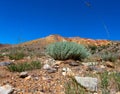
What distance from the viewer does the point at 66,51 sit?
26.2ft

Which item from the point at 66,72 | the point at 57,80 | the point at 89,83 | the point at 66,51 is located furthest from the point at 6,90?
the point at 66,51

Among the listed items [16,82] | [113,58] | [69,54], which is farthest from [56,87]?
[113,58]

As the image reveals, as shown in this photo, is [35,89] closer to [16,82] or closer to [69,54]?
[16,82]

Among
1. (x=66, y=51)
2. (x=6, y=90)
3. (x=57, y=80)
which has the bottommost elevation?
(x=6, y=90)

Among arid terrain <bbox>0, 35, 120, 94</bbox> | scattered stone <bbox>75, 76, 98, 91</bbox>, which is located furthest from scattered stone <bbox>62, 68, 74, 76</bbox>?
scattered stone <bbox>75, 76, 98, 91</bbox>

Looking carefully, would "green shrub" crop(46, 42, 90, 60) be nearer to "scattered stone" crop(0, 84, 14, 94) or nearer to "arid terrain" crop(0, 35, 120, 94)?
"arid terrain" crop(0, 35, 120, 94)

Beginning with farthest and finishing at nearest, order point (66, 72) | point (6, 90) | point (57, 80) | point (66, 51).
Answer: point (66, 51), point (66, 72), point (57, 80), point (6, 90)

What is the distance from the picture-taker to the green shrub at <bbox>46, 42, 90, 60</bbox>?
26.2ft

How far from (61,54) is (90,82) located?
3.48 metres

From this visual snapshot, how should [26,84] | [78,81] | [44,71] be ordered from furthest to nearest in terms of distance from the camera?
[44,71] < [26,84] < [78,81]

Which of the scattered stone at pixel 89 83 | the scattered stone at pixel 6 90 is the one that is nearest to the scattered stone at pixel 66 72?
the scattered stone at pixel 89 83

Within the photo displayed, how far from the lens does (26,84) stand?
5.00 m

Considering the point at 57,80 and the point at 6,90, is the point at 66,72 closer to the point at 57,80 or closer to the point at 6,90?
the point at 57,80

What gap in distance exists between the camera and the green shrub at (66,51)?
798 centimetres
